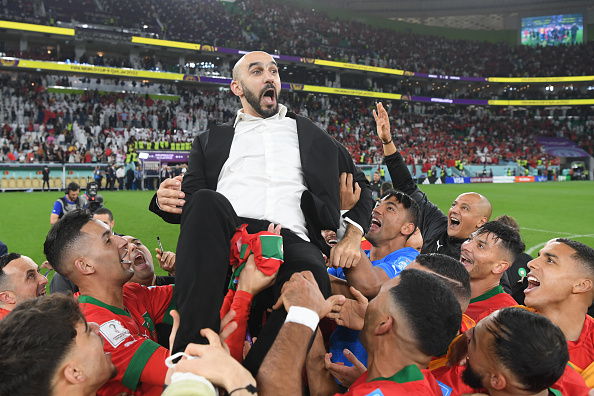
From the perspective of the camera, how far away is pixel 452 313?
6.97 feet

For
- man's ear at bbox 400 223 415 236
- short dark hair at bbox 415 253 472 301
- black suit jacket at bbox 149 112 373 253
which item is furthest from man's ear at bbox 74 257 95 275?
man's ear at bbox 400 223 415 236

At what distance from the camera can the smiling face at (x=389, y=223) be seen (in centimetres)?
444

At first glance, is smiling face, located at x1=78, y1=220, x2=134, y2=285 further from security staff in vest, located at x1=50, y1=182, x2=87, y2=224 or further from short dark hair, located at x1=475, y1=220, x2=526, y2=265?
security staff in vest, located at x1=50, y1=182, x2=87, y2=224

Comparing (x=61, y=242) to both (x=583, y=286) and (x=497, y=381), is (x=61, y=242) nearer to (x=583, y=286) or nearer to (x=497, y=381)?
(x=497, y=381)

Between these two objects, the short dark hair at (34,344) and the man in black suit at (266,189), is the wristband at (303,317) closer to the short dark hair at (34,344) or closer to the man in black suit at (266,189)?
the man in black suit at (266,189)

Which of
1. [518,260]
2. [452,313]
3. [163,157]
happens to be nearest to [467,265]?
[518,260]

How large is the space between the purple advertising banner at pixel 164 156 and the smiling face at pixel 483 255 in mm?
24253

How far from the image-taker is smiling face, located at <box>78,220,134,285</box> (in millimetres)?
2854

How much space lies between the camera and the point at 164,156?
88.4 feet

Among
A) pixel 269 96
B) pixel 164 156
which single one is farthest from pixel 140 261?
pixel 164 156

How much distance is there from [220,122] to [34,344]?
24.0 m

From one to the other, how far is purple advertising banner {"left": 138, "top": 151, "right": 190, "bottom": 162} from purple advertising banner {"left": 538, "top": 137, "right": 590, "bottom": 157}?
35836 millimetres

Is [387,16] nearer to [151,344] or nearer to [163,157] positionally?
[163,157]

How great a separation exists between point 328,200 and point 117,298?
5.05 ft
